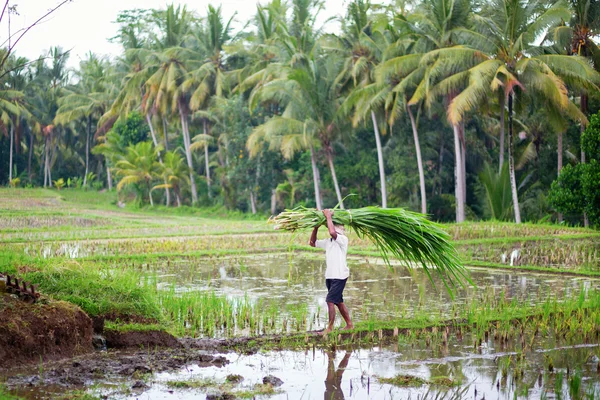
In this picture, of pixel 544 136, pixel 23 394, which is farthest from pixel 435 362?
pixel 544 136

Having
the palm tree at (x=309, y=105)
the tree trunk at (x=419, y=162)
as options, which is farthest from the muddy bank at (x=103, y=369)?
the palm tree at (x=309, y=105)

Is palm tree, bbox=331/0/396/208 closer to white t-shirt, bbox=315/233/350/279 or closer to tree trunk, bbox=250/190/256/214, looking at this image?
tree trunk, bbox=250/190/256/214

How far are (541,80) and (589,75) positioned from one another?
1.10 meters

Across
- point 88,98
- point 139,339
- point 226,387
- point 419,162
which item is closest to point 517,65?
point 419,162

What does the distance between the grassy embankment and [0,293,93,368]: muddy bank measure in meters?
0.42

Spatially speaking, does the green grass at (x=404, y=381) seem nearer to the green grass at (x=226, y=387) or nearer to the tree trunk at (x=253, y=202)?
the green grass at (x=226, y=387)

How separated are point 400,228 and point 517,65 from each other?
12753 mm

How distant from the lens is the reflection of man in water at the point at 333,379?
5031mm

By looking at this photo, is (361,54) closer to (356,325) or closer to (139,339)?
(356,325)

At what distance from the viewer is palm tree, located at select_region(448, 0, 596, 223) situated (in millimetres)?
17141

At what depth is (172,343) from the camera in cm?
638

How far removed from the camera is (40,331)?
5770 mm

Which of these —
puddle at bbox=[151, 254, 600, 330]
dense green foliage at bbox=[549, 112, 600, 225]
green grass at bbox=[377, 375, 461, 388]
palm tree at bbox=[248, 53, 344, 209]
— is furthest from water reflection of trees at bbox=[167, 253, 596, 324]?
palm tree at bbox=[248, 53, 344, 209]

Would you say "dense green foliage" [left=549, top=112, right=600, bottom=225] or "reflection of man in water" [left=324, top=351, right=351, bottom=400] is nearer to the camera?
"reflection of man in water" [left=324, top=351, right=351, bottom=400]
